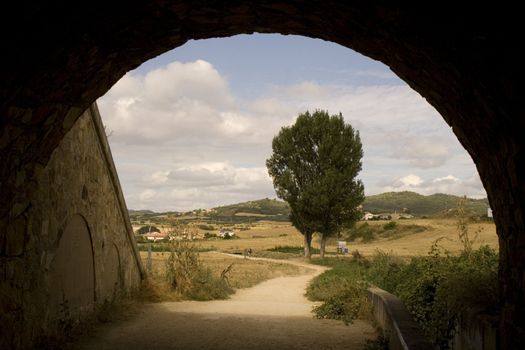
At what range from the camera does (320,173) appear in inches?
1474

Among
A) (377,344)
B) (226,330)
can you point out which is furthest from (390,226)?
(377,344)

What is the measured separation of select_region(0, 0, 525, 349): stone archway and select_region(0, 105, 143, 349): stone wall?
455mm

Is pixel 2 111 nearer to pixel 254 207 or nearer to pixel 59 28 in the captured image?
pixel 59 28

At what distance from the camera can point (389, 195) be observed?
172625 mm

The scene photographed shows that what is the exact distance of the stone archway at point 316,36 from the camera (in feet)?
12.4

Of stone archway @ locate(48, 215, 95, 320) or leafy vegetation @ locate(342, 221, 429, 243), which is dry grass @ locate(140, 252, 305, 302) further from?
leafy vegetation @ locate(342, 221, 429, 243)

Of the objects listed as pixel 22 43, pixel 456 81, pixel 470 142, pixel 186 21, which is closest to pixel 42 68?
pixel 22 43

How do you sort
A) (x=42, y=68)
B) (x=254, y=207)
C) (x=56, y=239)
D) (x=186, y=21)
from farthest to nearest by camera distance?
(x=254, y=207) → (x=56, y=239) → (x=186, y=21) → (x=42, y=68)

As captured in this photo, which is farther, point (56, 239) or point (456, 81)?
point (56, 239)

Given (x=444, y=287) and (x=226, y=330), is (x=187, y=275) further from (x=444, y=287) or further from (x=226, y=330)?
(x=444, y=287)

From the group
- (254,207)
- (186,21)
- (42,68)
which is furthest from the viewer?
(254,207)

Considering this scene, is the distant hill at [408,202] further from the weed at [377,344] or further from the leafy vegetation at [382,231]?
the weed at [377,344]

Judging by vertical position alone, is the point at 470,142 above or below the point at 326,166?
below

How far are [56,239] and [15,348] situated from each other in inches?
70.1
